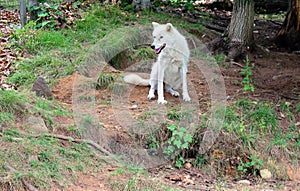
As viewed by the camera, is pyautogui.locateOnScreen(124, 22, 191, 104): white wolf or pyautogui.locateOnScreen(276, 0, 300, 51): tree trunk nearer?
pyautogui.locateOnScreen(124, 22, 191, 104): white wolf

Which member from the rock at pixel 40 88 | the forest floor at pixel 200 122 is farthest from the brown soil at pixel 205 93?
the rock at pixel 40 88

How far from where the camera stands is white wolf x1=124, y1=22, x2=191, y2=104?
197 inches

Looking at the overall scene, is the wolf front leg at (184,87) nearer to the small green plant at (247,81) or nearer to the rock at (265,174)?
the small green plant at (247,81)

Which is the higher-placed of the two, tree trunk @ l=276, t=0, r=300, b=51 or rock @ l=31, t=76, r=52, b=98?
tree trunk @ l=276, t=0, r=300, b=51

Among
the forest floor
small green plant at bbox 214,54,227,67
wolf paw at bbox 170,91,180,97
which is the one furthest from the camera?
small green plant at bbox 214,54,227,67

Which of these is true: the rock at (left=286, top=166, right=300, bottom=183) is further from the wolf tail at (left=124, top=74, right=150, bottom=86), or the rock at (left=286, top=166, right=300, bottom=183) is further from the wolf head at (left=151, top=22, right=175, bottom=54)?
the wolf tail at (left=124, top=74, right=150, bottom=86)

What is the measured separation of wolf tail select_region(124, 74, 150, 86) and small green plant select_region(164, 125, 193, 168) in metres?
1.31

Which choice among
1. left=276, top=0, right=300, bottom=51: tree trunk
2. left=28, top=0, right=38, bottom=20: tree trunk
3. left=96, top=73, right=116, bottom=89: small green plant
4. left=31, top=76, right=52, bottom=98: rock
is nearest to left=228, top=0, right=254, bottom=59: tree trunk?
left=276, top=0, right=300, bottom=51: tree trunk

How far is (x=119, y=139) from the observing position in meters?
4.40

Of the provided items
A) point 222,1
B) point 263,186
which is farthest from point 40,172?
point 222,1

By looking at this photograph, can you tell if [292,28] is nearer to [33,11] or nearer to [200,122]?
Answer: [200,122]

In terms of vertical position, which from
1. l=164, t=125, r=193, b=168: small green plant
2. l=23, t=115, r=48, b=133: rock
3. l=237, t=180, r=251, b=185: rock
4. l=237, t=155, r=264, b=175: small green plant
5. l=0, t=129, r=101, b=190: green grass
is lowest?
l=237, t=180, r=251, b=185: rock

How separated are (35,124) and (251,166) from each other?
2.54 metres

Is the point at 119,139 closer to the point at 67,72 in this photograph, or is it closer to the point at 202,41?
the point at 67,72
